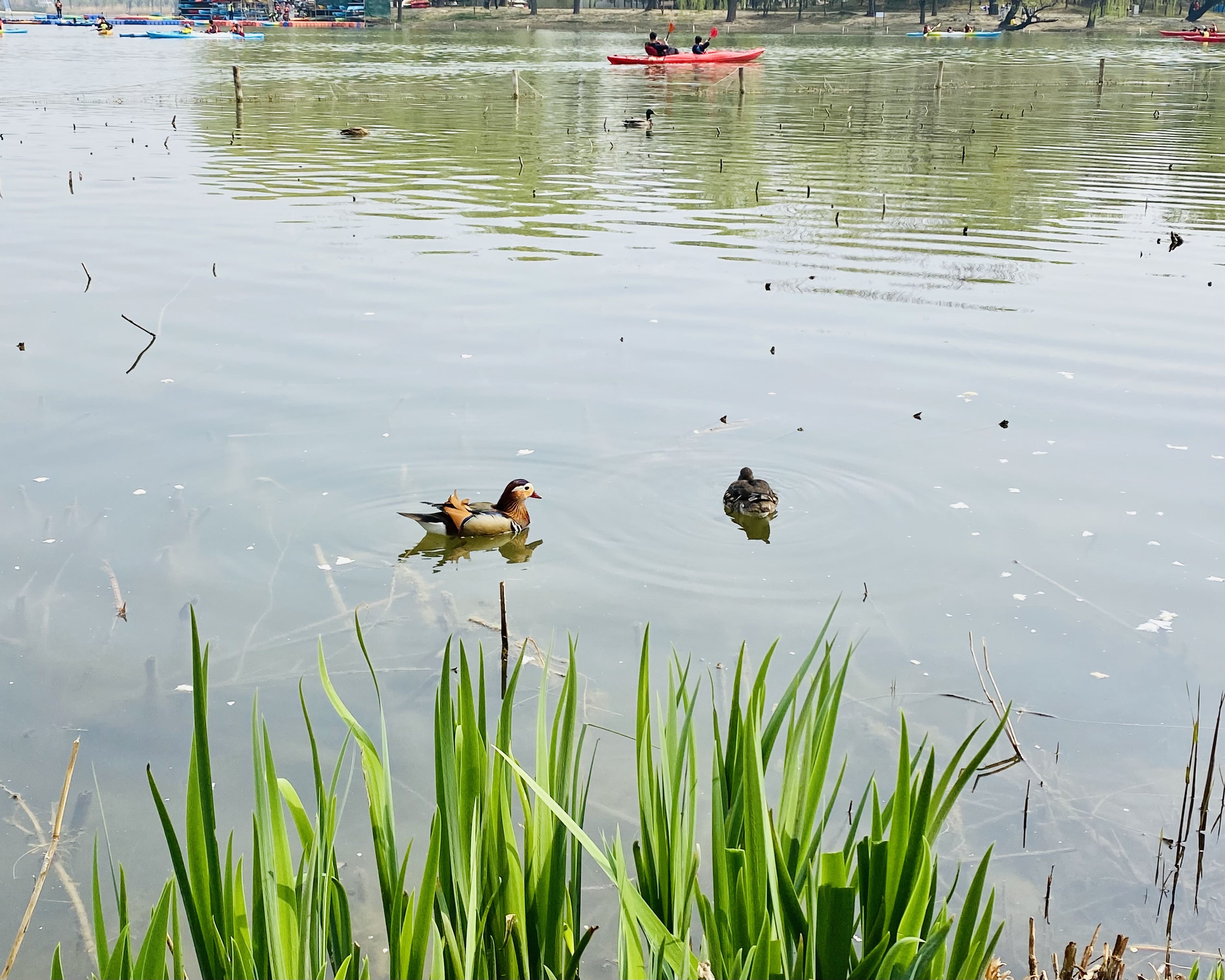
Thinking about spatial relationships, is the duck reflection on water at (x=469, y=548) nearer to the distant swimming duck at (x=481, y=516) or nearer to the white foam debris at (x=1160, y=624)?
the distant swimming duck at (x=481, y=516)

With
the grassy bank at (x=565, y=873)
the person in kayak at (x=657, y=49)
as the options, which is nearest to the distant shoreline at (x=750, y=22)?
the person in kayak at (x=657, y=49)

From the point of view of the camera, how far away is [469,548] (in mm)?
6199

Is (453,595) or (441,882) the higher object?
(441,882)

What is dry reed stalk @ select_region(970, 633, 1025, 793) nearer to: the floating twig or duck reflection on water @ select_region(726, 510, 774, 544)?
the floating twig

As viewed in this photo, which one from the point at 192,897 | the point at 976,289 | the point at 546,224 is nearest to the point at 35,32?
the point at 546,224

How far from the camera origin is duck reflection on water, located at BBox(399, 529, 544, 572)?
240 inches

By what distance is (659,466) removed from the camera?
7.14 metres

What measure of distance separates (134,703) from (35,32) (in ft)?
305

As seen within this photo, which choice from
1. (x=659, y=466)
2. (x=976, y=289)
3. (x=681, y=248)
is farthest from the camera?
(x=681, y=248)

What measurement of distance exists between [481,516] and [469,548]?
20 centimetres

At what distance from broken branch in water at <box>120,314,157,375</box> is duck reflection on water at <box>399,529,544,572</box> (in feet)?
12.2

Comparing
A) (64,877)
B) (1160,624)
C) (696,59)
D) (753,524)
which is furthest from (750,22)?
(64,877)

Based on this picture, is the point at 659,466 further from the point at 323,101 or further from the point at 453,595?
the point at 323,101

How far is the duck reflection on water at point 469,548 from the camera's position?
20.0 ft
